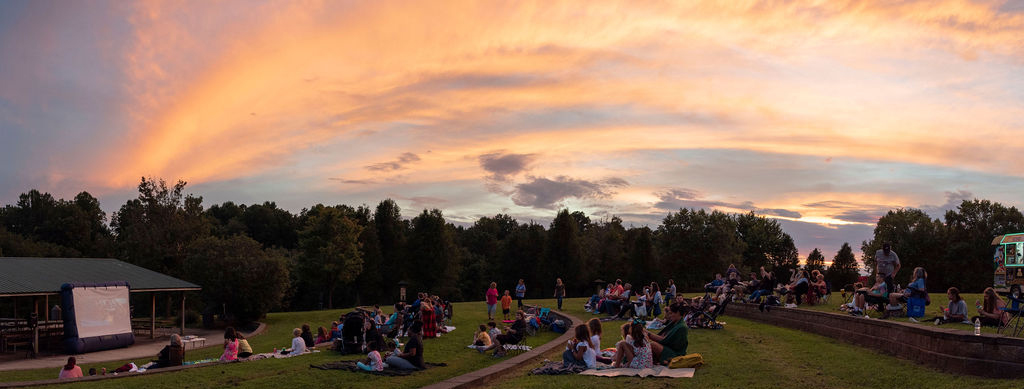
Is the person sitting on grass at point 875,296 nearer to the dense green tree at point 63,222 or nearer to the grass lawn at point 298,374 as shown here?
the grass lawn at point 298,374

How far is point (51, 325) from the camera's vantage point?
27391mm

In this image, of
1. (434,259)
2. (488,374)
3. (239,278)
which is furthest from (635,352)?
(434,259)

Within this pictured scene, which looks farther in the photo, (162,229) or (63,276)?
(162,229)

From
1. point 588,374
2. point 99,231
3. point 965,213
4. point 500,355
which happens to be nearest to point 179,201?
point 99,231

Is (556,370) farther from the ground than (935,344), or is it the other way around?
(935,344)

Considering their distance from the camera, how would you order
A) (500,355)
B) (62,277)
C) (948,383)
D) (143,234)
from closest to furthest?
(948,383) → (500,355) → (62,277) → (143,234)

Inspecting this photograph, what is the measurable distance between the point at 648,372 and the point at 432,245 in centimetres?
6075

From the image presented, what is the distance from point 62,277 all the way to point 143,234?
99.4 ft

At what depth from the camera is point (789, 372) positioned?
11891mm

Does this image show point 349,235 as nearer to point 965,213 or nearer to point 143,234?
point 143,234

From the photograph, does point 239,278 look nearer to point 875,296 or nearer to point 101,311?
point 101,311

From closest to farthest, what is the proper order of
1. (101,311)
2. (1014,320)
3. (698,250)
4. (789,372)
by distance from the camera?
(789,372)
(1014,320)
(101,311)
(698,250)

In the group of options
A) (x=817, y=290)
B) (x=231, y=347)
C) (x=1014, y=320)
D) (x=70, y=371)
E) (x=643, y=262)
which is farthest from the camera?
(x=643, y=262)

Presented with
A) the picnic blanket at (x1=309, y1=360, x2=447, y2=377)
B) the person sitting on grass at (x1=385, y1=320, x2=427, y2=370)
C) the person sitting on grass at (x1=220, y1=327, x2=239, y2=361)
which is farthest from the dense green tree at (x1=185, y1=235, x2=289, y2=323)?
the person sitting on grass at (x1=385, y1=320, x2=427, y2=370)
